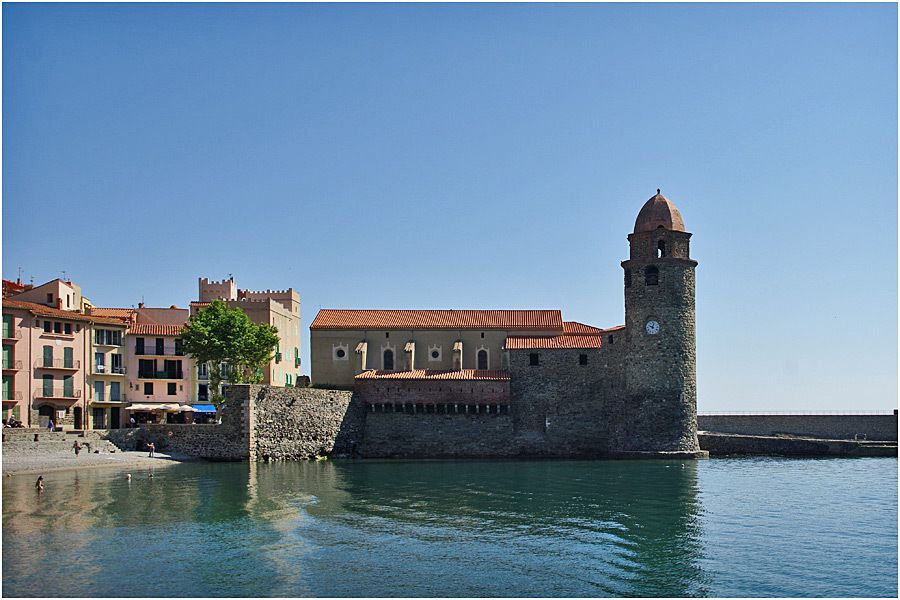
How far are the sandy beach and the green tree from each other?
22.0ft

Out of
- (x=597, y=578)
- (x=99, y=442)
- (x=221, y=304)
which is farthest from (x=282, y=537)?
(x=221, y=304)

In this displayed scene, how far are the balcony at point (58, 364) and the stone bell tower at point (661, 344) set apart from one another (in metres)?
31.1

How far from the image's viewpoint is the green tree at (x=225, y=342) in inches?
2208

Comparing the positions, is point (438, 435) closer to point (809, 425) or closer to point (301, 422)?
point (301, 422)

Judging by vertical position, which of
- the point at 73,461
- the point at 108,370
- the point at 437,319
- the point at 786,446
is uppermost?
the point at 437,319

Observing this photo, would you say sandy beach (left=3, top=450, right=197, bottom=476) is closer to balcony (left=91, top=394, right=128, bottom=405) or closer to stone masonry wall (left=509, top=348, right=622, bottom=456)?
balcony (left=91, top=394, right=128, bottom=405)

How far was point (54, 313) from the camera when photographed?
56.2m

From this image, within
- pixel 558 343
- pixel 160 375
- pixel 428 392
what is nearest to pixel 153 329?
pixel 160 375

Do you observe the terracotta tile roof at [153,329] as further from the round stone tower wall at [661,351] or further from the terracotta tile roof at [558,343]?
the round stone tower wall at [661,351]

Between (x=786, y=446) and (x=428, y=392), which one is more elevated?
(x=428, y=392)

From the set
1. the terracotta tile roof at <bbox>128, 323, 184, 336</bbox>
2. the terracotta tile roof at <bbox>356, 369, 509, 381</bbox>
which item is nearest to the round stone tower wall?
the terracotta tile roof at <bbox>356, 369, 509, 381</bbox>

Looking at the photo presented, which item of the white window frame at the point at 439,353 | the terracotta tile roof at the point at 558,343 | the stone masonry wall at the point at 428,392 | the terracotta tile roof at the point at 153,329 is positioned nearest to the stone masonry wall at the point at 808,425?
the terracotta tile roof at the point at 558,343

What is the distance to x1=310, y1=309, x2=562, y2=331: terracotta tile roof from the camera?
207ft

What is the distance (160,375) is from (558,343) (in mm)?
24686
